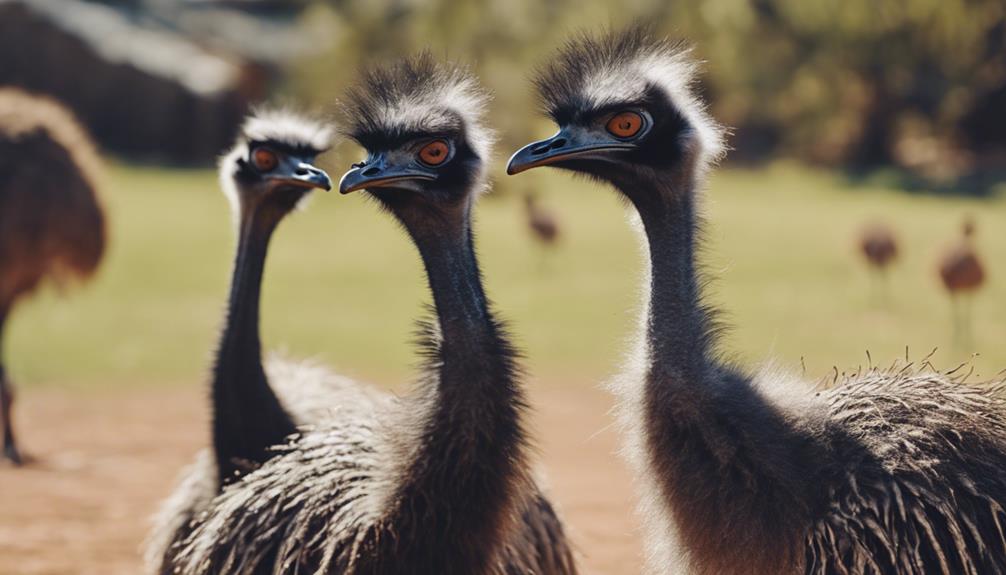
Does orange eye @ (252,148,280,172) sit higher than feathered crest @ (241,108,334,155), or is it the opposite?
feathered crest @ (241,108,334,155)

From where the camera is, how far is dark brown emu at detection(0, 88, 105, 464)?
360 inches

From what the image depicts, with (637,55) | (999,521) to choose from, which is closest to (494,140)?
(637,55)

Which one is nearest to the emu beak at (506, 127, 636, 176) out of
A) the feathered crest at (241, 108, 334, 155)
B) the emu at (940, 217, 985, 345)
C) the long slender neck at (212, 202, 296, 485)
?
the feathered crest at (241, 108, 334, 155)

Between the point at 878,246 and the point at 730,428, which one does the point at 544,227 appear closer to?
the point at 878,246

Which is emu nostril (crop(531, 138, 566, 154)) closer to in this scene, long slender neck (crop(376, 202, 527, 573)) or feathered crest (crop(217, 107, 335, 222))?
long slender neck (crop(376, 202, 527, 573))

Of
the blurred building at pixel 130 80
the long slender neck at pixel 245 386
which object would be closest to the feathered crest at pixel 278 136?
the long slender neck at pixel 245 386

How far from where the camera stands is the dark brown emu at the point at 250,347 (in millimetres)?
5160

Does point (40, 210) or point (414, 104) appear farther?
point (40, 210)

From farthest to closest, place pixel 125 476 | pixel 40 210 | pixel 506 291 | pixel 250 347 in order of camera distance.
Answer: pixel 506 291 → pixel 40 210 → pixel 125 476 → pixel 250 347

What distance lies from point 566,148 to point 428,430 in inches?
37.3

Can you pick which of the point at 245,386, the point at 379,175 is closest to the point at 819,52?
the point at 245,386

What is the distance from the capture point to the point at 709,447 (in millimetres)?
3818

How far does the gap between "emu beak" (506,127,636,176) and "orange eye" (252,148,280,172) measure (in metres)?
1.67

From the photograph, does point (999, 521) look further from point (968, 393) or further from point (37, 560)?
point (37, 560)
